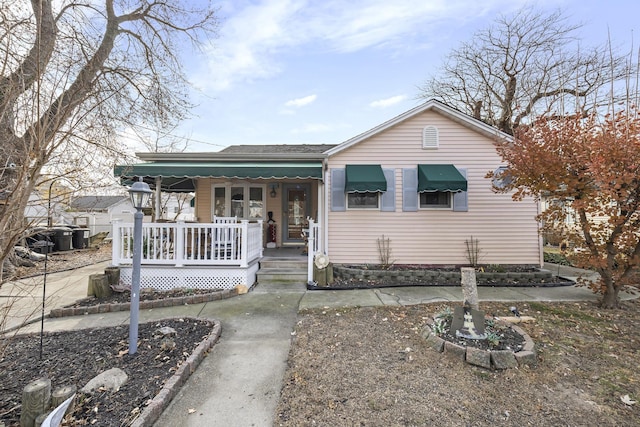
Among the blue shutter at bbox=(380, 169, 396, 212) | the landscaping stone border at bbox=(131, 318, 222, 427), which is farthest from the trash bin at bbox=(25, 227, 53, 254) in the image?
A: the blue shutter at bbox=(380, 169, 396, 212)

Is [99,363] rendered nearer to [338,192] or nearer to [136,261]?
[136,261]

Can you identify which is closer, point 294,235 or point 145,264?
point 145,264

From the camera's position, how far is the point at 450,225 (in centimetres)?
788

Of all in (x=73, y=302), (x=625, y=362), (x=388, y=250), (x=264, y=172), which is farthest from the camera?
(x=388, y=250)

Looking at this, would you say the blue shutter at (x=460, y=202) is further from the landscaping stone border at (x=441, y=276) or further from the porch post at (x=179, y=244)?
the porch post at (x=179, y=244)

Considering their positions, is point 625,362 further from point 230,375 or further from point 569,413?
point 230,375

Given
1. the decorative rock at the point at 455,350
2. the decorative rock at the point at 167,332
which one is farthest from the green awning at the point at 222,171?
the decorative rock at the point at 455,350

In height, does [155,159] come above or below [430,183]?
above

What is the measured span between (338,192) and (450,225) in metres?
3.33

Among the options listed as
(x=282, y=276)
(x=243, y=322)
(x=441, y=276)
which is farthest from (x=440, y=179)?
(x=243, y=322)

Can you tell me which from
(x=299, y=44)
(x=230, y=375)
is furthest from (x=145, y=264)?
(x=299, y=44)

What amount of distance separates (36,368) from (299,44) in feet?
35.7

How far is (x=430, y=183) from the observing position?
7.24 meters

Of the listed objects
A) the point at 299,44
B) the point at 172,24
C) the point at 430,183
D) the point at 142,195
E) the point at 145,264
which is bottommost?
the point at 145,264
